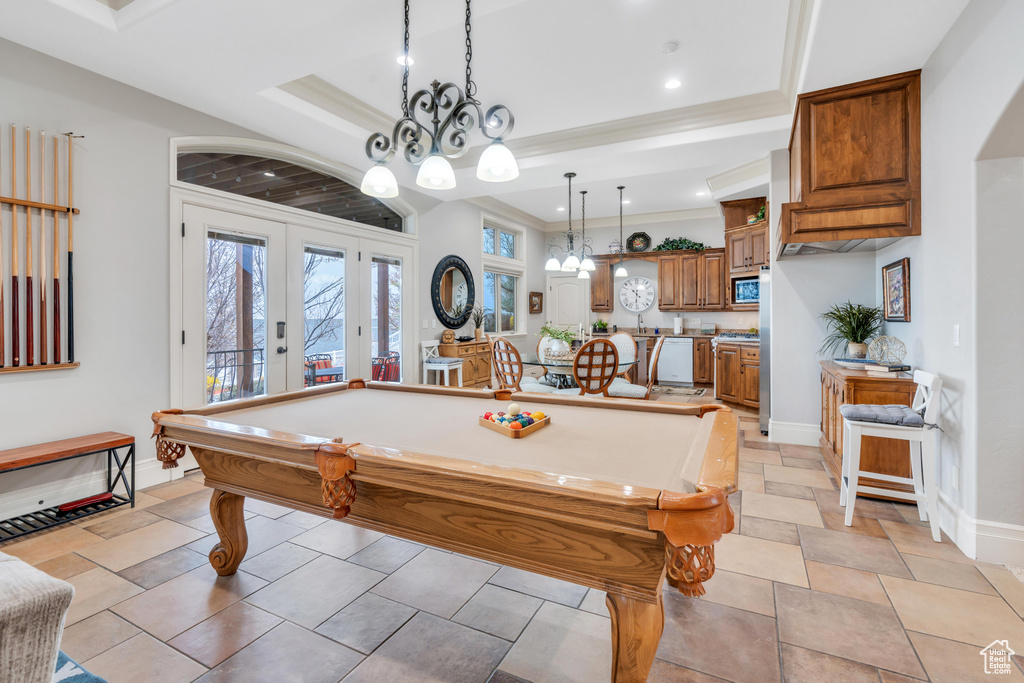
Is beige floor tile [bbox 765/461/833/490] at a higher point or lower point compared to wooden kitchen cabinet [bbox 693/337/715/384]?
lower

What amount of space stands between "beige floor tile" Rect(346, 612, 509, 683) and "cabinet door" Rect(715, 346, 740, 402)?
17.1 feet

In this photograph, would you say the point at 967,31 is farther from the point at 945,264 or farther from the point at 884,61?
the point at 945,264

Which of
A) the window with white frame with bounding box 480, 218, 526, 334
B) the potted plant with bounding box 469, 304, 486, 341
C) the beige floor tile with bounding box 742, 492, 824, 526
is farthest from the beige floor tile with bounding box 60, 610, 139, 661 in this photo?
the window with white frame with bounding box 480, 218, 526, 334

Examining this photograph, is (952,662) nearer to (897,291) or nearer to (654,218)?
(897,291)

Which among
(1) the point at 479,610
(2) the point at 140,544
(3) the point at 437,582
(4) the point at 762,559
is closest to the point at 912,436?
(4) the point at 762,559

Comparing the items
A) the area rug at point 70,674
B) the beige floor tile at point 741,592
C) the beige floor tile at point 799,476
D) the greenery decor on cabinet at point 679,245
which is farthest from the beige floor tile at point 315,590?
the greenery decor on cabinet at point 679,245

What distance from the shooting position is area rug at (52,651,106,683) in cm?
92

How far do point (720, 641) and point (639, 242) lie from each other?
749cm

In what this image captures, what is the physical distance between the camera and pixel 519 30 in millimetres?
2963

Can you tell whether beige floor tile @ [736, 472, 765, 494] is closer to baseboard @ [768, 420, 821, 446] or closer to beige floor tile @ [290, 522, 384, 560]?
baseboard @ [768, 420, 821, 446]

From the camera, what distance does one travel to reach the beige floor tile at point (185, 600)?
A: 1.83 metres

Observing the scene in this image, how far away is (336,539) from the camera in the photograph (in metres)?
2.56

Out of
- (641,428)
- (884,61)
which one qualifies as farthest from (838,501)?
(884,61)

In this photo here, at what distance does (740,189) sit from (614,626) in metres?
5.68
